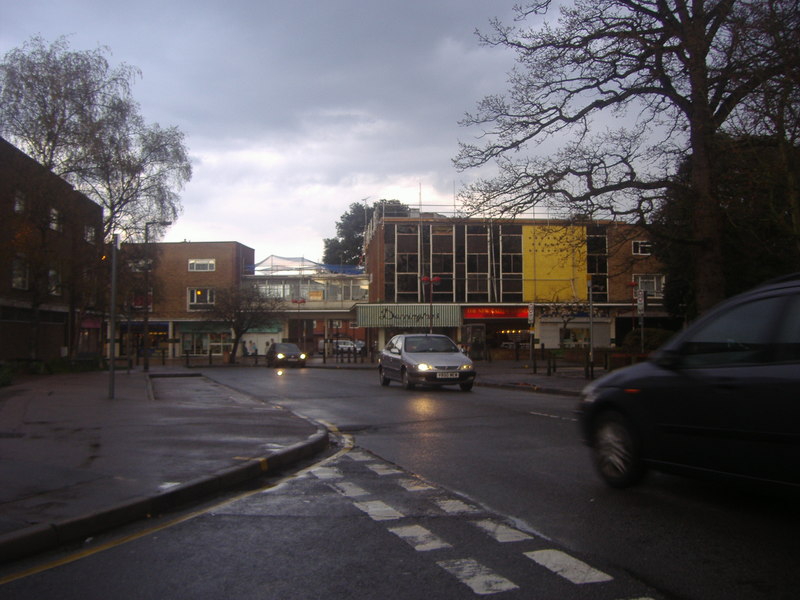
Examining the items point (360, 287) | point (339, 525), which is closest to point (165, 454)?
point (339, 525)

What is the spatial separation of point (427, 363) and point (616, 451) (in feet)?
41.8

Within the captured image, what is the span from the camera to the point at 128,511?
17.7 feet

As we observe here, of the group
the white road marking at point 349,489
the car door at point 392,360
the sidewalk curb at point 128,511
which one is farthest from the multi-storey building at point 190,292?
the white road marking at point 349,489

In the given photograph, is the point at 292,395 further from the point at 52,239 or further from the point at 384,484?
the point at 52,239

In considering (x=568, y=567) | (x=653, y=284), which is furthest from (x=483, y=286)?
(x=568, y=567)

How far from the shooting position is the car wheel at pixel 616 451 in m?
6.03

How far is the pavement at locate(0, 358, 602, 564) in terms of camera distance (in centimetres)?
507

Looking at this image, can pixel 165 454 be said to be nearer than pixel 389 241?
Yes

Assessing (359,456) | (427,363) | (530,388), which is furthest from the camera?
(530,388)

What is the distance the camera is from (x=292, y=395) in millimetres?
18594

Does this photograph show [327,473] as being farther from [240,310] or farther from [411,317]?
[240,310]

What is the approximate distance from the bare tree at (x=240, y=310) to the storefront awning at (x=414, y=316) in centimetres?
758

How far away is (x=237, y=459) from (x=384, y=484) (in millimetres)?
1768

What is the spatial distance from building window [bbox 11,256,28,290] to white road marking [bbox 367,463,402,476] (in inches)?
965
